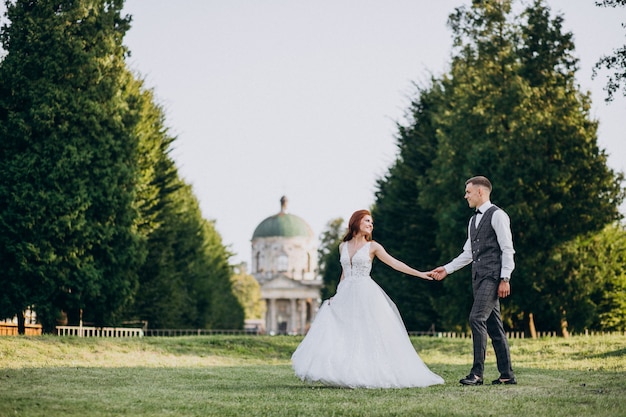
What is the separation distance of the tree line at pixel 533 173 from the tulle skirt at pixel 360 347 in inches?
727

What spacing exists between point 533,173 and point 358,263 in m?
19.2

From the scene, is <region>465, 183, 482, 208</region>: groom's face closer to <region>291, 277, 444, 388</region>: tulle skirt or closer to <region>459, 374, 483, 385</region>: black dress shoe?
<region>291, 277, 444, 388</region>: tulle skirt

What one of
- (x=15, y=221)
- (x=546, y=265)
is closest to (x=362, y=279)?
(x=15, y=221)

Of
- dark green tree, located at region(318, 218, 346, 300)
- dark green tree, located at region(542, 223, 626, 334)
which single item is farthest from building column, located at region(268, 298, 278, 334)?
dark green tree, located at region(542, 223, 626, 334)

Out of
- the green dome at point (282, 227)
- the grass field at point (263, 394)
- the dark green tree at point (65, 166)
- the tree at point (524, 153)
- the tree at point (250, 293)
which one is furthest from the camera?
the tree at point (250, 293)

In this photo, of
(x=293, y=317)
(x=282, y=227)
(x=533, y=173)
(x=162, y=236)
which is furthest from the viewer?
(x=282, y=227)

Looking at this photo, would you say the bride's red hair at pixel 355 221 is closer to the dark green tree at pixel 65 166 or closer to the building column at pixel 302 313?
the dark green tree at pixel 65 166

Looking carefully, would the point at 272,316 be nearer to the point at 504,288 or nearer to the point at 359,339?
the point at 359,339

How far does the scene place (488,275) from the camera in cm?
1004

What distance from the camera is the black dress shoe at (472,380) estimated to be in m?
9.78

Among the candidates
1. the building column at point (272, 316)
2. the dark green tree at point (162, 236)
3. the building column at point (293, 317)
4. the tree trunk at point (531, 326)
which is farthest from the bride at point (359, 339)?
the building column at point (293, 317)

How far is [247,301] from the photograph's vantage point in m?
131

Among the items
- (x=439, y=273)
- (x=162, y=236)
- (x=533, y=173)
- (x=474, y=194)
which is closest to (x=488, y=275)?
(x=474, y=194)

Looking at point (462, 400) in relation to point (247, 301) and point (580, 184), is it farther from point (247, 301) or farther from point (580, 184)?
point (247, 301)
